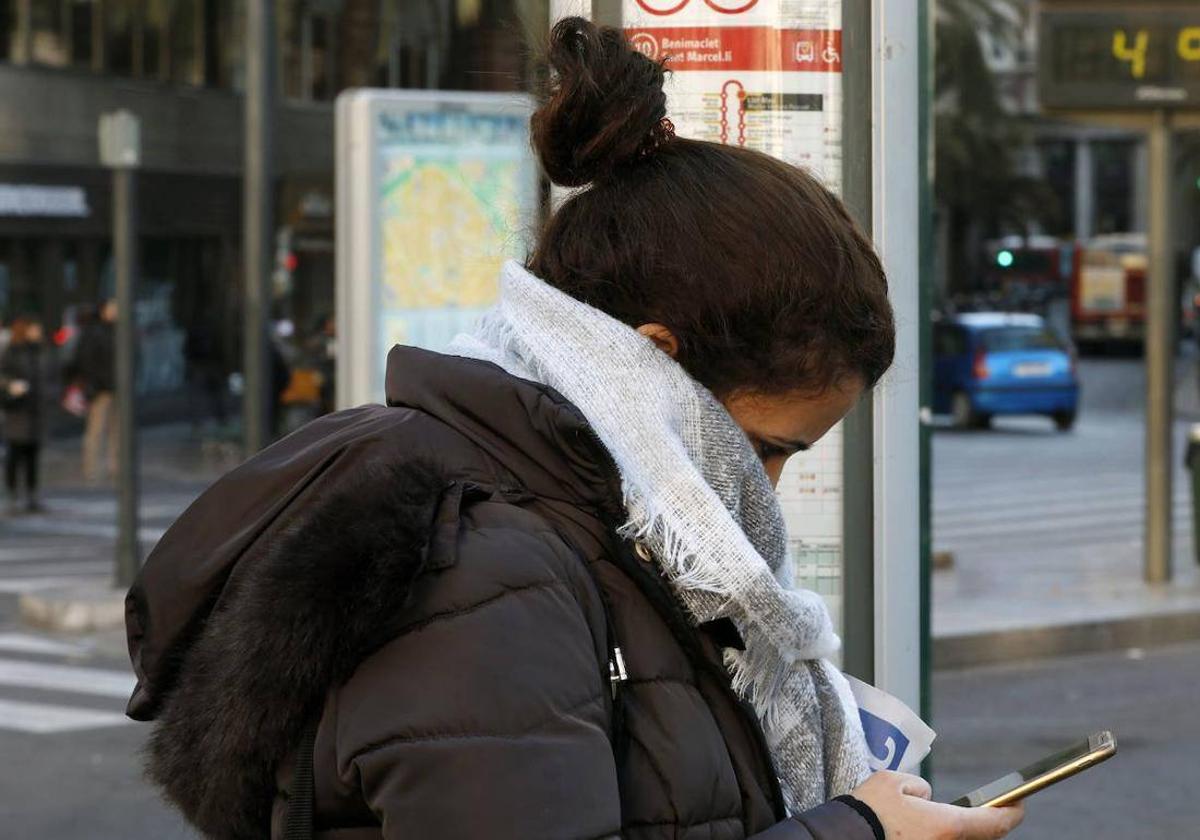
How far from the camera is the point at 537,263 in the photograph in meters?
2.01

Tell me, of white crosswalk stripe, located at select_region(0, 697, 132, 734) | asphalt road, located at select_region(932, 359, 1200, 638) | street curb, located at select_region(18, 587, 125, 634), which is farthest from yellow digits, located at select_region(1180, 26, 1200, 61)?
white crosswalk stripe, located at select_region(0, 697, 132, 734)

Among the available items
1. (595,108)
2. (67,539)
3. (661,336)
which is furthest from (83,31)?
(661,336)

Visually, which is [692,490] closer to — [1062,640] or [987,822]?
[987,822]

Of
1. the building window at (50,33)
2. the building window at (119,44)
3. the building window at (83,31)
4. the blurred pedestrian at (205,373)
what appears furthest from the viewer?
the building window at (119,44)

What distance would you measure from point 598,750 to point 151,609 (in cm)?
A: 47

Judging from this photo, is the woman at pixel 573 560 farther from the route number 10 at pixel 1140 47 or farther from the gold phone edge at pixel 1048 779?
the route number 10 at pixel 1140 47

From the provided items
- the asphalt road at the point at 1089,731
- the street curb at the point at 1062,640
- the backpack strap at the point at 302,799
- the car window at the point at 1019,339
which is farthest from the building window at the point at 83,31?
the backpack strap at the point at 302,799

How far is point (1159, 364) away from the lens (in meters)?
12.4

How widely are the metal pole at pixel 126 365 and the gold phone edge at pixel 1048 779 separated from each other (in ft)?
34.5

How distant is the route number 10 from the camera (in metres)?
12.1

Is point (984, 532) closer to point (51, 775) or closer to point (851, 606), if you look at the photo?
point (51, 775)

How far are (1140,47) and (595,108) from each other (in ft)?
35.6

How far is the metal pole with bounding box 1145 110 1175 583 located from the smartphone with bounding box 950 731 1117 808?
10.5m

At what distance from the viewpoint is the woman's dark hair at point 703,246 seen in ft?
6.16
